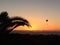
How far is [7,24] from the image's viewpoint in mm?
18172

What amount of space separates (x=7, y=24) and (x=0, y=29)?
564 mm

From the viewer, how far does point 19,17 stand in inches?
717

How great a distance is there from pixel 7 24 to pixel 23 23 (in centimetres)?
107
